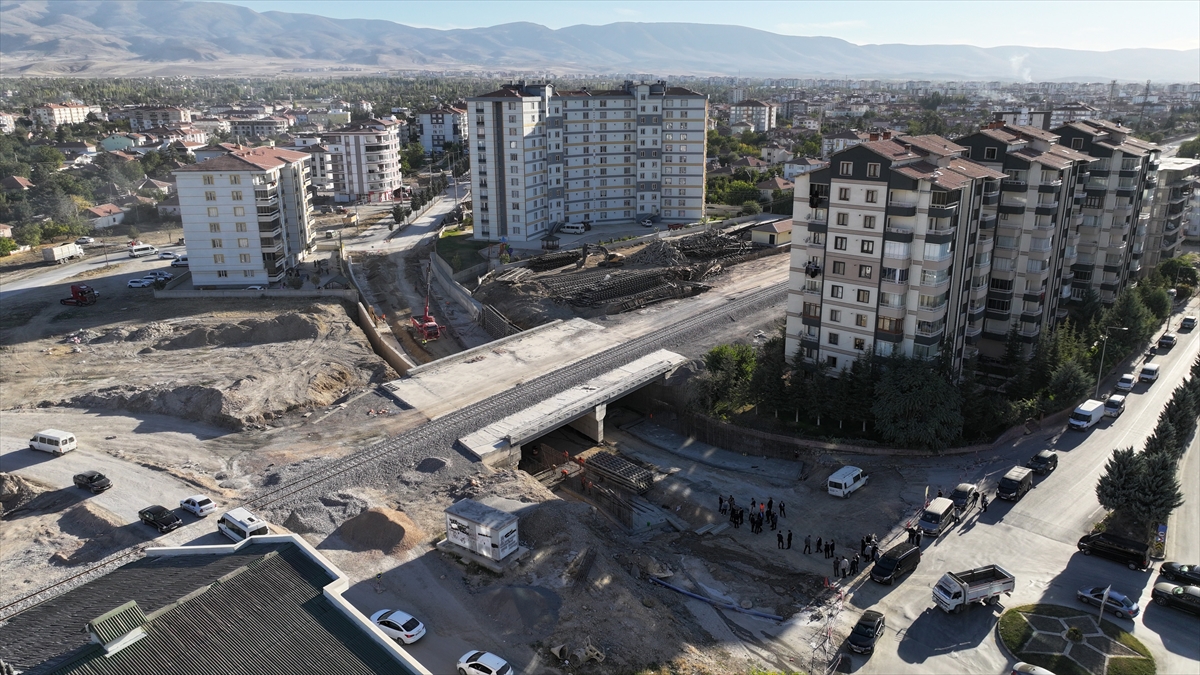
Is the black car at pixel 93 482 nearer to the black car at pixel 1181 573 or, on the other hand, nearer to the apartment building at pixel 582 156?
the black car at pixel 1181 573

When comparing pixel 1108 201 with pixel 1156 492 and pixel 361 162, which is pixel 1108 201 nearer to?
pixel 1156 492

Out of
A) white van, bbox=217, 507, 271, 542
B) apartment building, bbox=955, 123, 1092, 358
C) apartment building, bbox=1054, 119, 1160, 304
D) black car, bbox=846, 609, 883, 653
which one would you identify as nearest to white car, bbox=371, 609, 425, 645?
white van, bbox=217, 507, 271, 542

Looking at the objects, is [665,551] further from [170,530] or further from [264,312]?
[264,312]

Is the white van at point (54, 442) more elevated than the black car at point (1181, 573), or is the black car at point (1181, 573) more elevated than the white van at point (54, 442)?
the white van at point (54, 442)

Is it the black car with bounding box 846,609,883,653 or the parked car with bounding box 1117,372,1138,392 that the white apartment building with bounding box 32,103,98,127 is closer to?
the parked car with bounding box 1117,372,1138,392

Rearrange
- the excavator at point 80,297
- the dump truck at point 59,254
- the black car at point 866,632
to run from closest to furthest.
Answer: the black car at point 866,632 < the excavator at point 80,297 < the dump truck at point 59,254

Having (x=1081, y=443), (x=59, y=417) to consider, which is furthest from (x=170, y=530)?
(x=1081, y=443)

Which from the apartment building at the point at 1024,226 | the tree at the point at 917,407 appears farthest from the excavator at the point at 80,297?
the apartment building at the point at 1024,226
